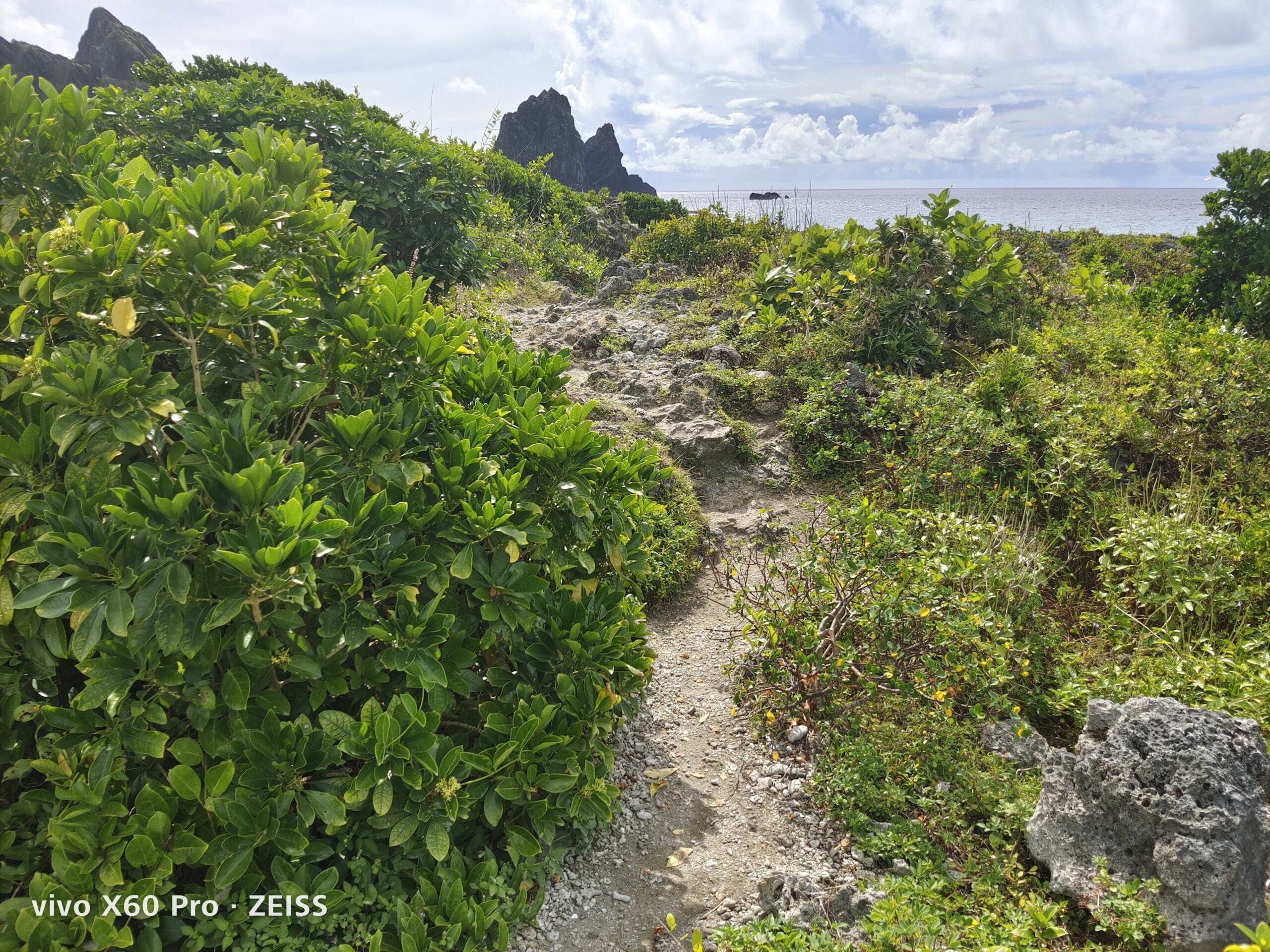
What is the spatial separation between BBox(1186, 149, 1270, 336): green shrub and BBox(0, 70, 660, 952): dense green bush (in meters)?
9.52

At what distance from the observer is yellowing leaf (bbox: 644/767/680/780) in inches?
139

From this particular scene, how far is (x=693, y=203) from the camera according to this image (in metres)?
18.1

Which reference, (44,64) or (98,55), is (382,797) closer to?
(44,64)

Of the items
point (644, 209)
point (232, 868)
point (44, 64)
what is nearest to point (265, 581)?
point (232, 868)

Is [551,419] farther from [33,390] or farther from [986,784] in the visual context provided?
[986,784]

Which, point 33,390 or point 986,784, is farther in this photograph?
point 986,784

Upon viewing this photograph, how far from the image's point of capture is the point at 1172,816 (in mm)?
2467

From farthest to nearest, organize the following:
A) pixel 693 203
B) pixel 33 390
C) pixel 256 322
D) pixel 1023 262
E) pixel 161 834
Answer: pixel 693 203 < pixel 1023 262 < pixel 256 322 < pixel 161 834 < pixel 33 390

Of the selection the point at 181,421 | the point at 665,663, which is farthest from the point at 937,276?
the point at 181,421

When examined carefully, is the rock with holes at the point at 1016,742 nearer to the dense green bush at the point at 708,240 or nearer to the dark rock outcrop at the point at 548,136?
the dense green bush at the point at 708,240

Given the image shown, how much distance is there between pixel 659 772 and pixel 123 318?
9.88 feet

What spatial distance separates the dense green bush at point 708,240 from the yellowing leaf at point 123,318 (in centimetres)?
1090

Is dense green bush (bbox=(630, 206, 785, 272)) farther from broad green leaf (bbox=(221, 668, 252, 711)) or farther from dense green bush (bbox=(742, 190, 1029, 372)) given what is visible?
broad green leaf (bbox=(221, 668, 252, 711))

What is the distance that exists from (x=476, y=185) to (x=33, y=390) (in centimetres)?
571
